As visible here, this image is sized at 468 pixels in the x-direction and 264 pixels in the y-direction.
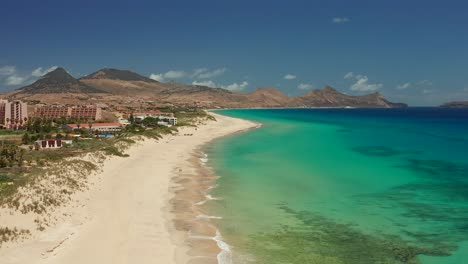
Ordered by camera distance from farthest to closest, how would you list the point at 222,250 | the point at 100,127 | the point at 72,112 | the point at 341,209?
the point at 72,112 < the point at 100,127 < the point at 341,209 < the point at 222,250

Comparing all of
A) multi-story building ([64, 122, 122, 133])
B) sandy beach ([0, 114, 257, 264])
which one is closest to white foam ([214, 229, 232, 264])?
sandy beach ([0, 114, 257, 264])

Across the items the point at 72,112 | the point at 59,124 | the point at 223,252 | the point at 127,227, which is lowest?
the point at 223,252

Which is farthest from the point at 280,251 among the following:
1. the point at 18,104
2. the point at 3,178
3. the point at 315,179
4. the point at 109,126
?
the point at 18,104

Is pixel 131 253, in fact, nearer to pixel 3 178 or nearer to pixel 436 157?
pixel 3 178

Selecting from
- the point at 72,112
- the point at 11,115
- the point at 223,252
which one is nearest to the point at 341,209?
the point at 223,252

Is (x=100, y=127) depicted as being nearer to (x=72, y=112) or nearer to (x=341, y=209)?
(x=72, y=112)

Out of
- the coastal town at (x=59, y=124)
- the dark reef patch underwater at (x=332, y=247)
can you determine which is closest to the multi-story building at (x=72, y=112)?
the coastal town at (x=59, y=124)

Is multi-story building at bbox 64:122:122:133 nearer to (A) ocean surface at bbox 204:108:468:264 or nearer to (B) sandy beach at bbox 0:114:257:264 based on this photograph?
(A) ocean surface at bbox 204:108:468:264
